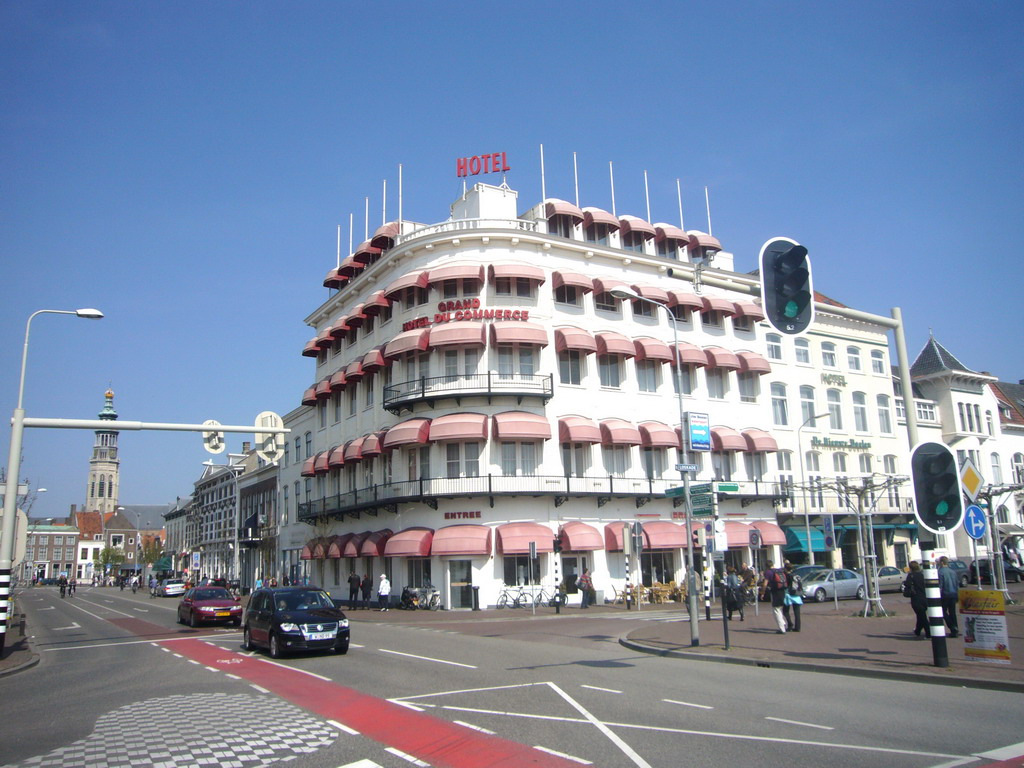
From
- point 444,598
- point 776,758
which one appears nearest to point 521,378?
point 444,598

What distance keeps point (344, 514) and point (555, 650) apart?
1194 inches

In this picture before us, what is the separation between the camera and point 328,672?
15.9m

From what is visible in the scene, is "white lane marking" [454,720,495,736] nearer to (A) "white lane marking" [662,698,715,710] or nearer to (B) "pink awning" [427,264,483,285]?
(A) "white lane marking" [662,698,715,710]

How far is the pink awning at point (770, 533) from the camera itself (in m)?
45.9

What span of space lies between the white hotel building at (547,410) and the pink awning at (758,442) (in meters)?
0.13

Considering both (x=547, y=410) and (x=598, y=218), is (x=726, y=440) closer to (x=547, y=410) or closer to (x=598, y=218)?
(x=547, y=410)

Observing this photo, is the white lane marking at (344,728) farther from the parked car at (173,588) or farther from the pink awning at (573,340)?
the parked car at (173,588)

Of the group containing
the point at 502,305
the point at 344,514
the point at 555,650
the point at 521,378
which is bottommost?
the point at 555,650

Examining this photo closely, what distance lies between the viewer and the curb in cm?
1242

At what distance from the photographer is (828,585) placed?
3606 cm

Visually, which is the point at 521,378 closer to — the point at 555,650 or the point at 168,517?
the point at 555,650

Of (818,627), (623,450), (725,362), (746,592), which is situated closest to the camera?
(818,627)

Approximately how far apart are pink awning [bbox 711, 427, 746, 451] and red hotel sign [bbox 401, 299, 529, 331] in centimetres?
1314

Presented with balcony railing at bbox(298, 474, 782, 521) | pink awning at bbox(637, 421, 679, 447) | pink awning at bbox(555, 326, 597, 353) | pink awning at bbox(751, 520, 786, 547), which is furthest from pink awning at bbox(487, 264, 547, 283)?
pink awning at bbox(751, 520, 786, 547)
